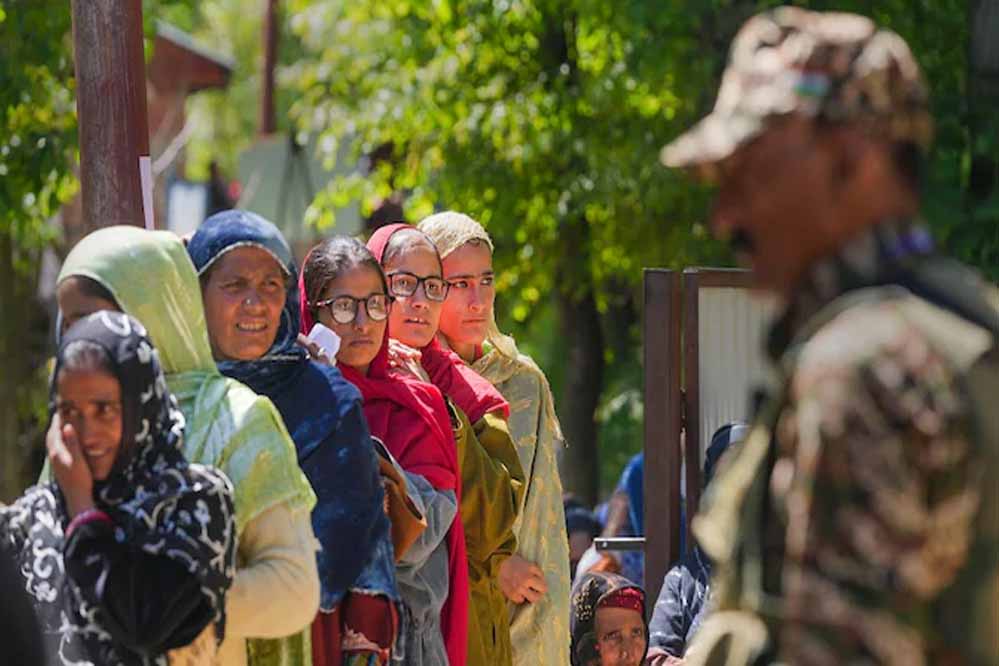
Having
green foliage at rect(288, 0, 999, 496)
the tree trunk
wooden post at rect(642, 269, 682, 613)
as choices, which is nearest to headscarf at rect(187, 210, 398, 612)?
wooden post at rect(642, 269, 682, 613)

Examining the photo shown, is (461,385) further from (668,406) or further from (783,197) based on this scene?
(783,197)

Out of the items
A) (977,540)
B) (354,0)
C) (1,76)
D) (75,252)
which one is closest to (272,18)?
(354,0)

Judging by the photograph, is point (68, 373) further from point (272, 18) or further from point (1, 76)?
point (272, 18)

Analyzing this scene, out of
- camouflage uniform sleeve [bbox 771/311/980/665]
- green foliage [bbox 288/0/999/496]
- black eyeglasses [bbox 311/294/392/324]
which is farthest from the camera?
green foliage [bbox 288/0/999/496]

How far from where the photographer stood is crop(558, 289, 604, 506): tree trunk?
647 inches

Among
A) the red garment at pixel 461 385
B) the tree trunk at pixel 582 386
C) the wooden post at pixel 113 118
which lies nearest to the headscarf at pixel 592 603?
the red garment at pixel 461 385

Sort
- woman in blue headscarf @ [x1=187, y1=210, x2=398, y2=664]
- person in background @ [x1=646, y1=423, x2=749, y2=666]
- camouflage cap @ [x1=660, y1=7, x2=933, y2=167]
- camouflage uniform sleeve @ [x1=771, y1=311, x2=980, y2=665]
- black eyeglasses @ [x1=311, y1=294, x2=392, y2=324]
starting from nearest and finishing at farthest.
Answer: camouflage uniform sleeve @ [x1=771, y1=311, x2=980, y2=665] < camouflage cap @ [x1=660, y1=7, x2=933, y2=167] < woman in blue headscarf @ [x1=187, y1=210, x2=398, y2=664] < black eyeglasses @ [x1=311, y1=294, x2=392, y2=324] < person in background @ [x1=646, y1=423, x2=749, y2=666]

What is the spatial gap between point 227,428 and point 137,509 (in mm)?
486

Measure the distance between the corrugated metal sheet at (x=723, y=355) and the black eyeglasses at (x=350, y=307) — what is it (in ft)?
6.84

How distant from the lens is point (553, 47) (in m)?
15.0

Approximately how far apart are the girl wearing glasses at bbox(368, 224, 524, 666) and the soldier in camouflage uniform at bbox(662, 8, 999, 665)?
128 inches

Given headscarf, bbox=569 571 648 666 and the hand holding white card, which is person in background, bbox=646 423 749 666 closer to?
headscarf, bbox=569 571 648 666

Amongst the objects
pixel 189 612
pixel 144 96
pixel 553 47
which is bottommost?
pixel 189 612

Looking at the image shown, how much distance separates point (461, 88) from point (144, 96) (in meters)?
8.33
